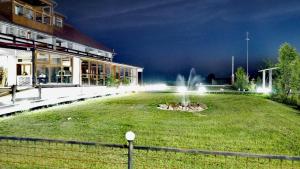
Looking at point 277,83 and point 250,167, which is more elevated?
point 277,83

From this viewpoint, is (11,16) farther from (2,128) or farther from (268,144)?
(268,144)

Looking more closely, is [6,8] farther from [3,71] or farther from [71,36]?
[71,36]

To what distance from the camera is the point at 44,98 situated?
65.6 ft

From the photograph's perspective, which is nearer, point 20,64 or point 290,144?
point 290,144

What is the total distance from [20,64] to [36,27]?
4.07 metres

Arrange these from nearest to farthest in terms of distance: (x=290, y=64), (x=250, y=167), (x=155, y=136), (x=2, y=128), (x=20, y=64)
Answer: (x=250, y=167) < (x=155, y=136) < (x=2, y=128) < (x=290, y=64) < (x=20, y=64)

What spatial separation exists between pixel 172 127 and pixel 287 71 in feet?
61.5

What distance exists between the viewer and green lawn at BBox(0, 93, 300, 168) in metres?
11.3

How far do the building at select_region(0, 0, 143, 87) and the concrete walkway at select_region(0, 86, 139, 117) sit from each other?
8.95 ft

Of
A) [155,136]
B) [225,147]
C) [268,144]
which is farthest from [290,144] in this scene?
[155,136]

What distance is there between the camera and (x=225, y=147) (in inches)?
428

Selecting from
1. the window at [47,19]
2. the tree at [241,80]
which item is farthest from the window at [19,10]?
the tree at [241,80]

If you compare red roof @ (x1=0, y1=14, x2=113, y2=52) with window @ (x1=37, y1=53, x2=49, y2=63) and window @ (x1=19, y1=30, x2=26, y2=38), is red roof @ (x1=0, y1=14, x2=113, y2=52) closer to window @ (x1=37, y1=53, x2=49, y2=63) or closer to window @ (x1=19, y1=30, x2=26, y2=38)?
window @ (x1=19, y1=30, x2=26, y2=38)

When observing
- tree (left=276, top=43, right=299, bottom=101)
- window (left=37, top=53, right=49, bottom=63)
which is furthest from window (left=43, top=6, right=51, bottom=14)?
tree (left=276, top=43, right=299, bottom=101)
